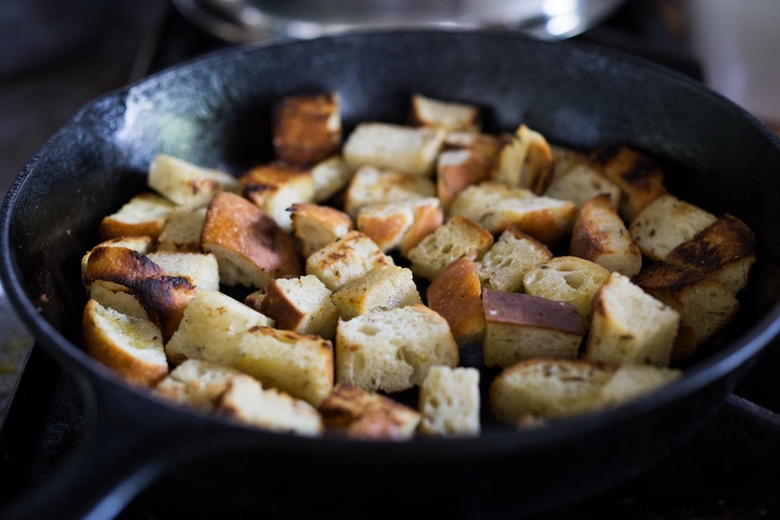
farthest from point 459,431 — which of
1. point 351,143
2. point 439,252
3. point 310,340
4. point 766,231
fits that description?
point 351,143

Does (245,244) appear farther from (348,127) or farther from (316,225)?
(348,127)

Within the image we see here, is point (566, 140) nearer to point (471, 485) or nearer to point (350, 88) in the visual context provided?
point (350, 88)

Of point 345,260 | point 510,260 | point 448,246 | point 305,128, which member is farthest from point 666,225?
point 305,128

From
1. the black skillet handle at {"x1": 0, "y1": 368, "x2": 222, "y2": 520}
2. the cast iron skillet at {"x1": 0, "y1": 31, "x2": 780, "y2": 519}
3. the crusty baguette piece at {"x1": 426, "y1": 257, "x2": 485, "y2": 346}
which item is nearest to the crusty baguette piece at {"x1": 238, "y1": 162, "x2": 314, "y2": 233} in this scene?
the cast iron skillet at {"x1": 0, "y1": 31, "x2": 780, "y2": 519}

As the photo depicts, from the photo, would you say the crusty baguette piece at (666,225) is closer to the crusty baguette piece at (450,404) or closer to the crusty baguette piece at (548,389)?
the crusty baguette piece at (548,389)

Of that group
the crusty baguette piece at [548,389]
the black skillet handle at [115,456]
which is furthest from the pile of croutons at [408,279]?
the black skillet handle at [115,456]
